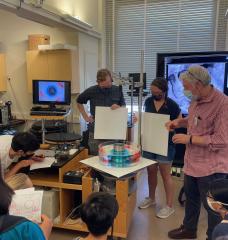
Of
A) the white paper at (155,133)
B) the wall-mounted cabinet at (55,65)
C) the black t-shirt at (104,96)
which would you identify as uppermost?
the wall-mounted cabinet at (55,65)

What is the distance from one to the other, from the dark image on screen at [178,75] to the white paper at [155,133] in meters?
1.03

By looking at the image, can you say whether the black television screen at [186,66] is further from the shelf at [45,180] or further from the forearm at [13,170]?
the forearm at [13,170]

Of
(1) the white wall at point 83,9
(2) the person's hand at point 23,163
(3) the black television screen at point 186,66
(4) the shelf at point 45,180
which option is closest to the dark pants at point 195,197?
(4) the shelf at point 45,180

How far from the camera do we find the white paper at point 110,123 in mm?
2441

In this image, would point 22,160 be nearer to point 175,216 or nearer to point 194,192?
point 194,192

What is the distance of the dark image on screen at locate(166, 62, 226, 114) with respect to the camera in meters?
3.20

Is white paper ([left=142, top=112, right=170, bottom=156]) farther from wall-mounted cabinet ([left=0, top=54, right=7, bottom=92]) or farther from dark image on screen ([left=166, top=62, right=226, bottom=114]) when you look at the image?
wall-mounted cabinet ([left=0, top=54, right=7, bottom=92])

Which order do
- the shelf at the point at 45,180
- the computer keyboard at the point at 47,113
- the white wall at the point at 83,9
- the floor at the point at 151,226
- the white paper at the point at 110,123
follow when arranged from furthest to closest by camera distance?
the white wall at the point at 83,9 < the computer keyboard at the point at 47,113 < the white paper at the point at 110,123 < the floor at the point at 151,226 < the shelf at the point at 45,180

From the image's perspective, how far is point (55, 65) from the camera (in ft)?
12.6

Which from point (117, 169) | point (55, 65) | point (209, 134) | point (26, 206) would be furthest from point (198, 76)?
point (55, 65)

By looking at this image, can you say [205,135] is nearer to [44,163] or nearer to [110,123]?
[110,123]

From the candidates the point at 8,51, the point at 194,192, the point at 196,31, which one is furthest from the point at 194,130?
the point at 8,51

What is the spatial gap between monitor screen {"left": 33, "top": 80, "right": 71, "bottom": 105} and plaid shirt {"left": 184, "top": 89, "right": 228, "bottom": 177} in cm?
199

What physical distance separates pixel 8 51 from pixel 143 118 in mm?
2920
